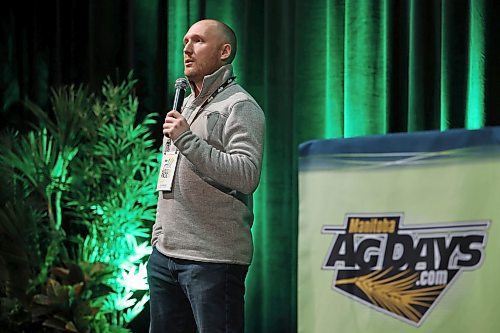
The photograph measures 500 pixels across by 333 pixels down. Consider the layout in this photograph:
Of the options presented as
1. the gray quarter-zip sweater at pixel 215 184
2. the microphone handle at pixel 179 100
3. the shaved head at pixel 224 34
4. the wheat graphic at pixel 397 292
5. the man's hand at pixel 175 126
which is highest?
the shaved head at pixel 224 34

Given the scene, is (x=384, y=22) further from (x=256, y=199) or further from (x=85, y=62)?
(x=85, y=62)

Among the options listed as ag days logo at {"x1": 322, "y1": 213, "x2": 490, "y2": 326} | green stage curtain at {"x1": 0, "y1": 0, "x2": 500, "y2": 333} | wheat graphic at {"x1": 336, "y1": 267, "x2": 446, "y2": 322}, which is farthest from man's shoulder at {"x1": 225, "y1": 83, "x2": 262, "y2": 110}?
green stage curtain at {"x1": 0, "y1": 0, "x2": 500, "y2": 333}

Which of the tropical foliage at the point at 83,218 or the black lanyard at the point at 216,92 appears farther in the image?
the tropical foliage at the point at 83,218

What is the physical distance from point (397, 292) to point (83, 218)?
1.99 m

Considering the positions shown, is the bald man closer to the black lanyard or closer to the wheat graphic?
the black lanyard

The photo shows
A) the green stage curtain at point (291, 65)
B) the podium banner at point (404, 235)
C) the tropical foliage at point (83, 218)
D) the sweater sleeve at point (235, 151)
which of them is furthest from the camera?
the tropical foliage at point (83, 218)

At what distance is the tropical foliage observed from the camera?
343 cm

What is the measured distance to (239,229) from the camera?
7.76 feet

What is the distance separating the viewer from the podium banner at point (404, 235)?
5.82ft

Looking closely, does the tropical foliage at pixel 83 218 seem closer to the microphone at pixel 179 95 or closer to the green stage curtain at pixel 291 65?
the green stage curtain at pixel 291 65

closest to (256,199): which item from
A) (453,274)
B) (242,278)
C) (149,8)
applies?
(149,8)

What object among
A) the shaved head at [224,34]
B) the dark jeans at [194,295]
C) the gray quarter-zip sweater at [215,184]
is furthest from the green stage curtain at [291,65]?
the dark jeans at [194,295]

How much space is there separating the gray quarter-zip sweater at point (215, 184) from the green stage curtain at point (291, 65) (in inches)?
45.0

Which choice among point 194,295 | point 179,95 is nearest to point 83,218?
point 179,95
